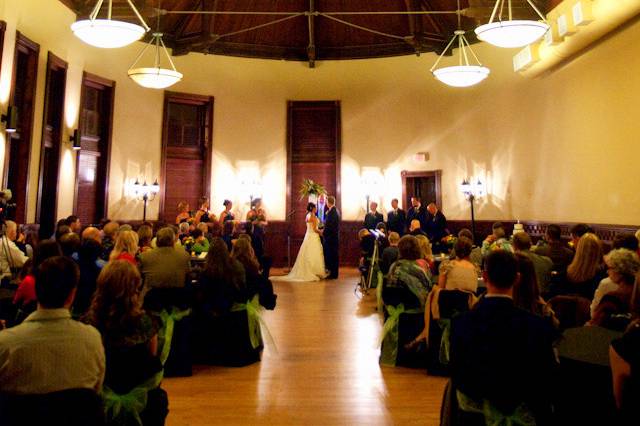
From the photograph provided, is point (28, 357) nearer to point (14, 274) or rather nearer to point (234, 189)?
point (14, 274)

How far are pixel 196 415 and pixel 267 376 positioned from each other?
3.19ft

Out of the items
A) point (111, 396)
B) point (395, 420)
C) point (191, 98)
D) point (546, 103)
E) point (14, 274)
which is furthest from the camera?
point (191, 98)

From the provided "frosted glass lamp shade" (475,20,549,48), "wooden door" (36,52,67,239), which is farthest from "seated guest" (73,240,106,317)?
"wooden door" (36,52,67,239)

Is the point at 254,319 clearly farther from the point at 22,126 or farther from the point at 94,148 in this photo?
the point at 94,148

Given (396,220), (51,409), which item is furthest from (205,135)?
(51,409)

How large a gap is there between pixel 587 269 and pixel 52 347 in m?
4.18

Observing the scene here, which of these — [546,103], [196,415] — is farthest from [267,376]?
[546,103]

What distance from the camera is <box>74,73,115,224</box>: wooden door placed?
992 cm

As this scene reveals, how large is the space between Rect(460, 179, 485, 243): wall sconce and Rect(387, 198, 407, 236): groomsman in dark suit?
1.59 meters

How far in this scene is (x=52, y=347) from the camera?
1.77 m

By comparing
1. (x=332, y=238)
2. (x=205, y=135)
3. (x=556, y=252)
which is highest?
(x=205, y=135)

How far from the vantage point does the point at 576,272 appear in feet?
13.6

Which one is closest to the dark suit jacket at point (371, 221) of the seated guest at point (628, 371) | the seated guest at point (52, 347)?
the seated guest at point (628, 371)

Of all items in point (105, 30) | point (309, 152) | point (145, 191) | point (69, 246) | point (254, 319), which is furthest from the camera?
point (309, 152)
